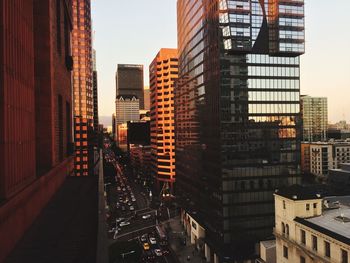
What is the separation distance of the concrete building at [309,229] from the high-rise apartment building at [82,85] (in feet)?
→ 333

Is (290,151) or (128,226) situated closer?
(290,151)

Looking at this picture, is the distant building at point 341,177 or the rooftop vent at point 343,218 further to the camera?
the distant building at point 341,177

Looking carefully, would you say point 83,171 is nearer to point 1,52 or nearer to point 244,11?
point 244,11

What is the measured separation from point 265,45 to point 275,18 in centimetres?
651

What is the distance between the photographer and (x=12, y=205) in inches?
743

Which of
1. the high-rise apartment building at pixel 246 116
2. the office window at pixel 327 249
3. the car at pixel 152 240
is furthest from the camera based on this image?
the car at pixel 152 240

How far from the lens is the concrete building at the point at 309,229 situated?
37312 millimetres

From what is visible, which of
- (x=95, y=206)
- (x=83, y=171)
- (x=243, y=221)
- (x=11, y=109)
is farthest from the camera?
(x=83, y=171)

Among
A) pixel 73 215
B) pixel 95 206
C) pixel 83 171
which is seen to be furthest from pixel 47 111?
pixel 83 171

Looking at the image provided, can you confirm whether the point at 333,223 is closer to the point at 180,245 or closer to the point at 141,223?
the point at 180,245

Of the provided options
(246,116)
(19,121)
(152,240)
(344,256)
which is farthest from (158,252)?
(19,121)

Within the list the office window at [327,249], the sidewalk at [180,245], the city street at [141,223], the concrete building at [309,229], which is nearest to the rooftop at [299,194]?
the concrete building at [309,229]

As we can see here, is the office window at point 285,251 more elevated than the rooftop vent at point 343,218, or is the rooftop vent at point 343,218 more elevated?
the rooftop vent at point 343,218

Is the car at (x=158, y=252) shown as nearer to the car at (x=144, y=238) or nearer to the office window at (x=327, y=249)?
the car at (x=144, y=238)
